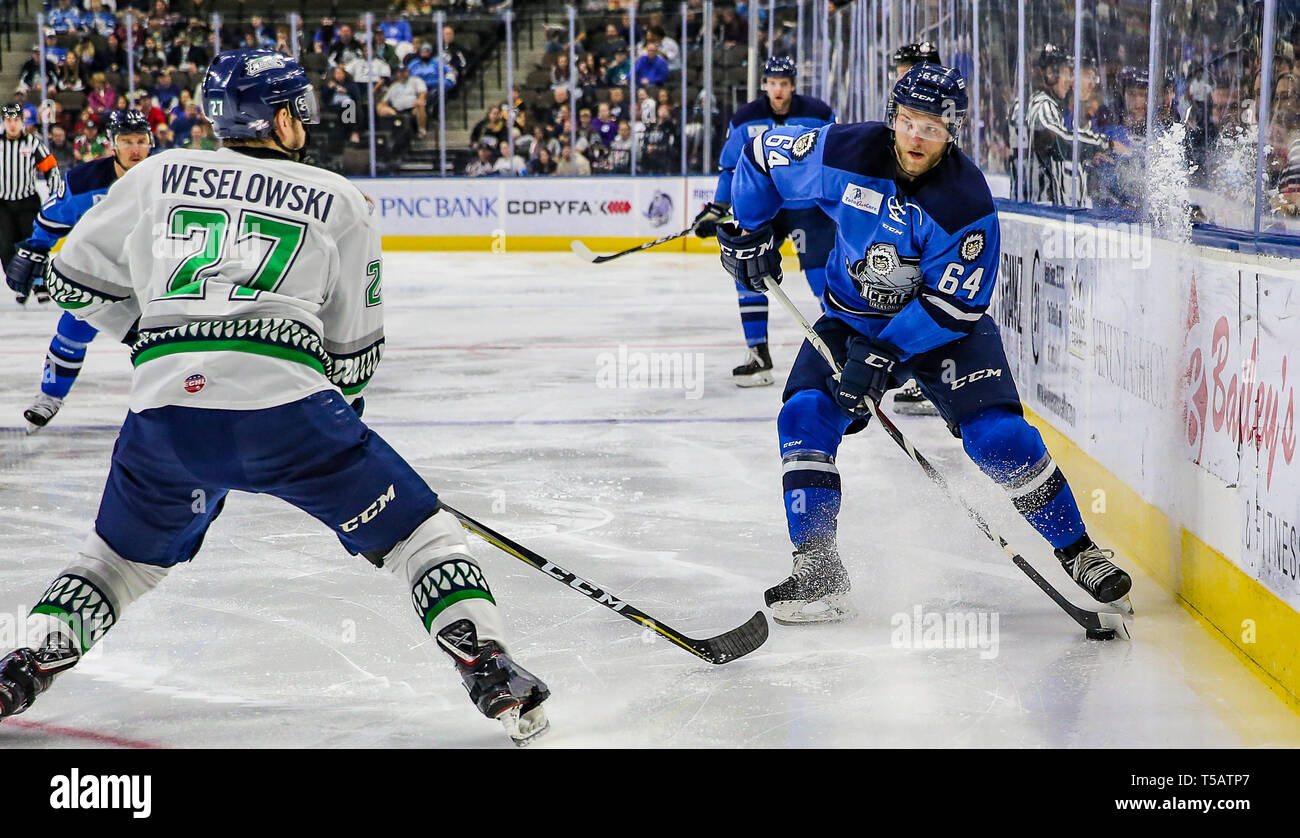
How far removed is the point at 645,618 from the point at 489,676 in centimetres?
43

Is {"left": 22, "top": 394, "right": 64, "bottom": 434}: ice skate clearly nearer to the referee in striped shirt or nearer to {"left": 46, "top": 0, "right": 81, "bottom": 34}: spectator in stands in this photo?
→ the referee in striped shirt

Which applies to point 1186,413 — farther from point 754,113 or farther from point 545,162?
point 545,162

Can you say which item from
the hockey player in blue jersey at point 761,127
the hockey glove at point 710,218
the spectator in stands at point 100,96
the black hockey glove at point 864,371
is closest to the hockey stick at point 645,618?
the black hockey glove at point 864,371

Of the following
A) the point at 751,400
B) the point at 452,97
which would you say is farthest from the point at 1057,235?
the point at 452,97

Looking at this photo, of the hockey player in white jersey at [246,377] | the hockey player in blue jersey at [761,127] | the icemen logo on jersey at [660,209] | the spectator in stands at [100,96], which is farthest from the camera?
the spectator in stands at [100,96]

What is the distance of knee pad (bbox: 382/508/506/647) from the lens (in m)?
2.13

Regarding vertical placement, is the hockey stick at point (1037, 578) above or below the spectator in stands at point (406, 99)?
below

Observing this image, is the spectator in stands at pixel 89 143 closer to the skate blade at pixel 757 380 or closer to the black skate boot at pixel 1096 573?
the skate blade at pixel 757 380

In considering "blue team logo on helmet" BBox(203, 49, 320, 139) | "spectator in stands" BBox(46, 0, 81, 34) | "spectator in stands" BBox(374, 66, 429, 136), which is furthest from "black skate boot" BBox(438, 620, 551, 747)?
"spectator in stands" BBox(46, 0, 81, 34)

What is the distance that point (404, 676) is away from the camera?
266cm

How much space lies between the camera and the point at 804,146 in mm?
3053

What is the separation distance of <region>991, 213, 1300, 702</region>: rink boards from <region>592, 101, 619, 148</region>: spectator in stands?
8885 mm

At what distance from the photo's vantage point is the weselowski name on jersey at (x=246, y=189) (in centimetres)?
209
